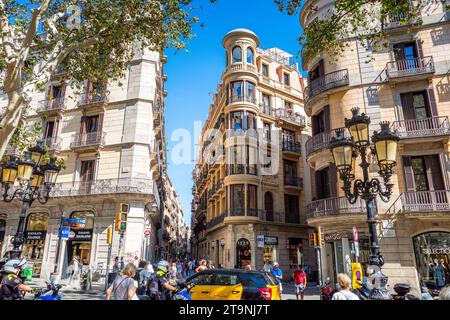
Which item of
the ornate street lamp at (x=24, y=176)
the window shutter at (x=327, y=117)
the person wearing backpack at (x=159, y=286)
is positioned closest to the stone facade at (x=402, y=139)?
the window shutter at (x=327, y=117)

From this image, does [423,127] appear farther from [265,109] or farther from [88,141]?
[88,141]

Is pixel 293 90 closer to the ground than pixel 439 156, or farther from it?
farther from it

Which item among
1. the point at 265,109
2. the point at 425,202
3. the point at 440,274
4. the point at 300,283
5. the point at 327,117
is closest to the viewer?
the point at 300,283

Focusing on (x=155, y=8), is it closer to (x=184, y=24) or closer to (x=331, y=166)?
(x=184, y=24)

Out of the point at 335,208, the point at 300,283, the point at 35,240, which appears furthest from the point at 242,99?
the point at 35,240

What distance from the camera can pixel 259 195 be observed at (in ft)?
88.5

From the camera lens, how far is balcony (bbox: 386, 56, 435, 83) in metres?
16.9

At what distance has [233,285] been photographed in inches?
363

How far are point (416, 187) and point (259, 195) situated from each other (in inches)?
511

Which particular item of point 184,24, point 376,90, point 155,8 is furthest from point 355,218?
point 155,8

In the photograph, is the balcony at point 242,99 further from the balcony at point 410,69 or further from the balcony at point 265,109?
the balcony at point 410,69

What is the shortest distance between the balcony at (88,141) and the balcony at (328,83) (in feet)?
51.2

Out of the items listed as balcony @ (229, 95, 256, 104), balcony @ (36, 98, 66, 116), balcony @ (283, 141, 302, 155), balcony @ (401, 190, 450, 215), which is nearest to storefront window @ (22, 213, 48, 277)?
balcony @ (36, 98, 66, 116)

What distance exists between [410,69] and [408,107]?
2.16 metres
